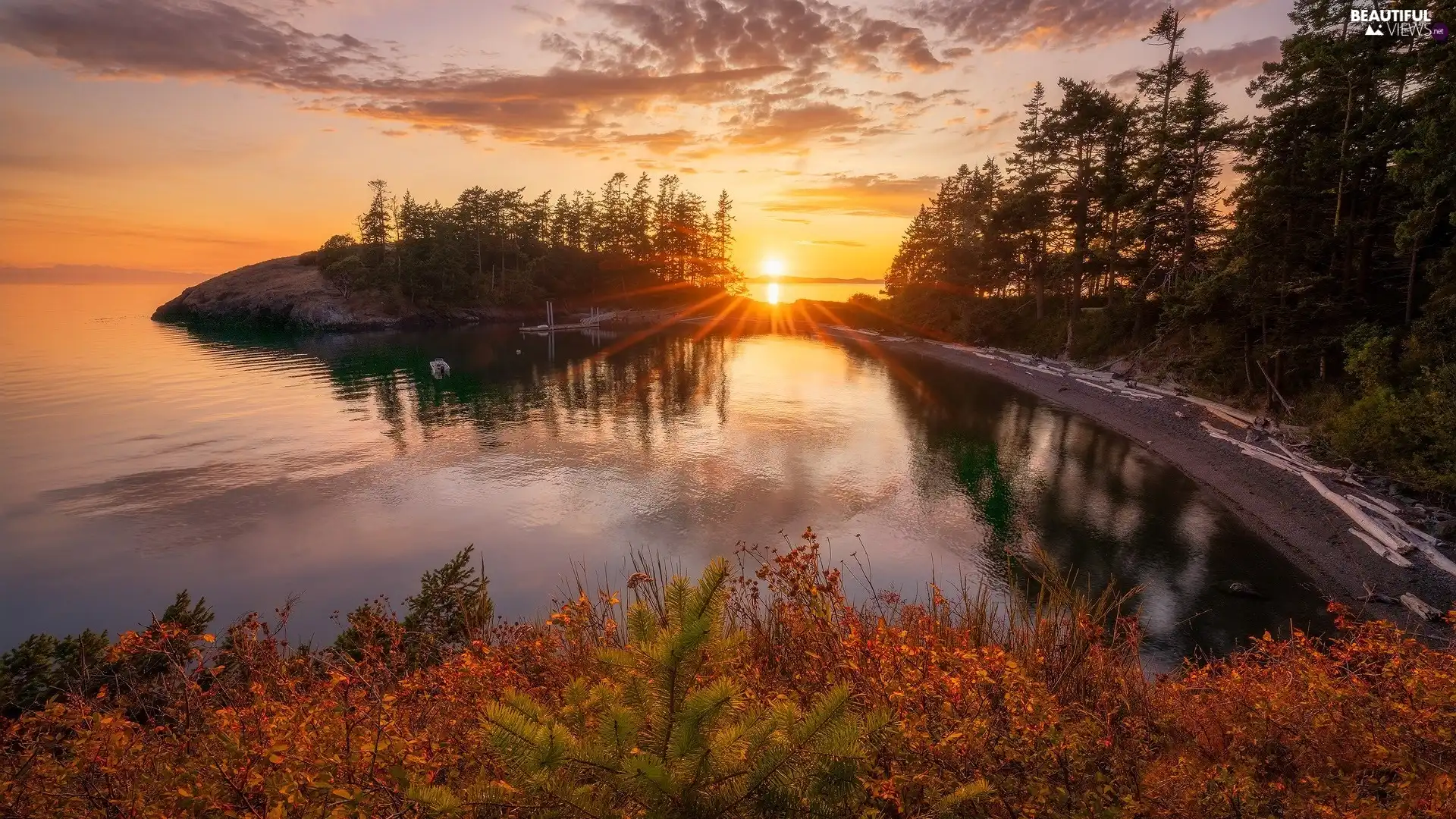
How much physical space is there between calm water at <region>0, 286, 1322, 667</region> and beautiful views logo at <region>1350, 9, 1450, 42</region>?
20318 millimetres

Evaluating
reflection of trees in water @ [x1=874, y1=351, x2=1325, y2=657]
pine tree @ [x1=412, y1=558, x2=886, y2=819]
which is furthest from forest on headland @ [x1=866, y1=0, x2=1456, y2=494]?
pine tree @ [x1=412, y1=558, x2=886, y2=819]

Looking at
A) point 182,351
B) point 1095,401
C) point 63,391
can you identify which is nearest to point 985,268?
point 1095,401

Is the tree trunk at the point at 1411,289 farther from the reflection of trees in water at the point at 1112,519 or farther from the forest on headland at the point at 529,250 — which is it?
the forest on headland at the point at 529,250

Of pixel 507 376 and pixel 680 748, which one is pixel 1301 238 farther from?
pixel 507 376

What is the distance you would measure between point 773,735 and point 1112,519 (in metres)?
26.4

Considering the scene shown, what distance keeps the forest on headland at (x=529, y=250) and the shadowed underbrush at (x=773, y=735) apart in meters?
109

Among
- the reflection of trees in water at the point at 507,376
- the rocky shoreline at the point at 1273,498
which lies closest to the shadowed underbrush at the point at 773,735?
the rocky shoreline at the point at 1273,498

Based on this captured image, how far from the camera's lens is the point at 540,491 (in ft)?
90.9

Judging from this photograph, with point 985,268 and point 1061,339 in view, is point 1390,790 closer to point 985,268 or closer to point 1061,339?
point 1061,339

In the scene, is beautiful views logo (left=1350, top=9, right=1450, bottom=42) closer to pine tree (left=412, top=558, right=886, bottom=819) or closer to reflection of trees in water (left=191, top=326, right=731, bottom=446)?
reflection of trees in water (left=191, top=326, right=731, bottom=446)

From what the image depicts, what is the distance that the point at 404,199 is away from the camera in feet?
373

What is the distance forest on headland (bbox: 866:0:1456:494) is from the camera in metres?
23.3

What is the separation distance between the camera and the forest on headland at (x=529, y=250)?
10481 cm

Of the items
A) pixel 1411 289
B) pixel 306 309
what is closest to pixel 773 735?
pixel 1411 289
